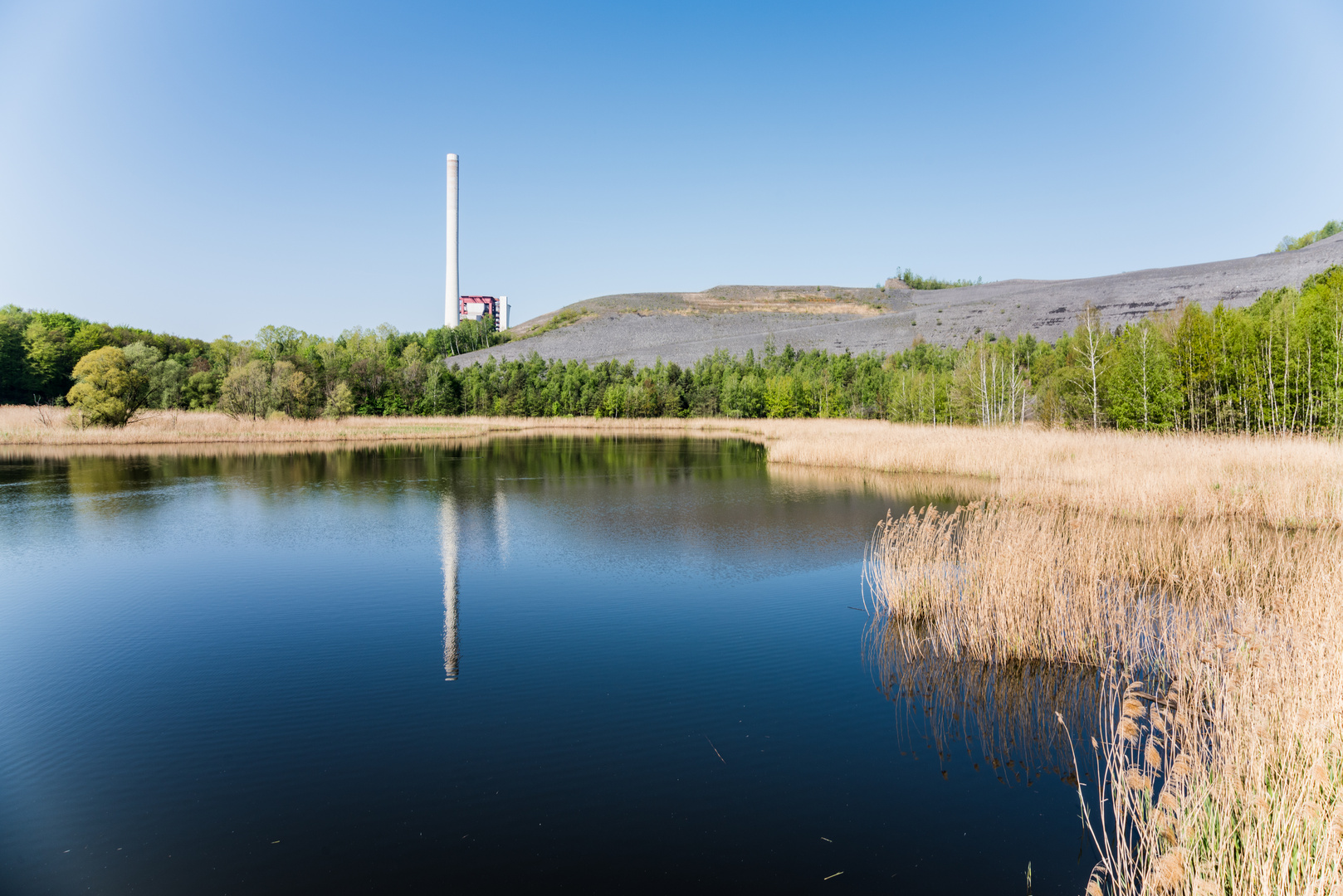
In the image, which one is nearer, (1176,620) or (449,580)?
(1176,620)

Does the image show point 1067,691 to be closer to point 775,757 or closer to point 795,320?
point 775,757

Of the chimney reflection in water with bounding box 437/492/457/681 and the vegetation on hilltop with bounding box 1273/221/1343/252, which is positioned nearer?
the chimney reflection in water with bounding box 437/492/457/681

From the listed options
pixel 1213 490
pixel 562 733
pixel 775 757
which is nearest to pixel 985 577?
pixel 775 757

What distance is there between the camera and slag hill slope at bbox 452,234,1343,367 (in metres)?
70.8

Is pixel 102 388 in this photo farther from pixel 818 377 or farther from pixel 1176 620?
pixel 818 377

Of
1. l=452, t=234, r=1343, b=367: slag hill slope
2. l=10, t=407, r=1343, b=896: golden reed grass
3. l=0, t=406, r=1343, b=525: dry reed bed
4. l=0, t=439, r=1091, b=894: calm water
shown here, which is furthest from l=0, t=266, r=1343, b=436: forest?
l=0, t=439, r=1091, b=894: calm water

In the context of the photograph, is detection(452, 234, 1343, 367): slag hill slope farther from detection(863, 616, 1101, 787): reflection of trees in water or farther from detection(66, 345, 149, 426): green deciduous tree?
detection(863, 616, 1101, 787): reflection of trees in water

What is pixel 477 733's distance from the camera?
498cm

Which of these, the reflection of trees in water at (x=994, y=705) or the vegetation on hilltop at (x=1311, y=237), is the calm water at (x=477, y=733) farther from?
the vegetation on hilltop at (x=1311, y=237)

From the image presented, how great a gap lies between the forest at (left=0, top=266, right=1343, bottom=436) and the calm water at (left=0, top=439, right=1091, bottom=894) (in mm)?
21904

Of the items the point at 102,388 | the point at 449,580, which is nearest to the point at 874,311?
the point at 102,388

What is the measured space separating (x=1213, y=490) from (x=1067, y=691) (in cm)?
881

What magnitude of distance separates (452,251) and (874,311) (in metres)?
56.1

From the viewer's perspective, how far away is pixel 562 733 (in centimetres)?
499
